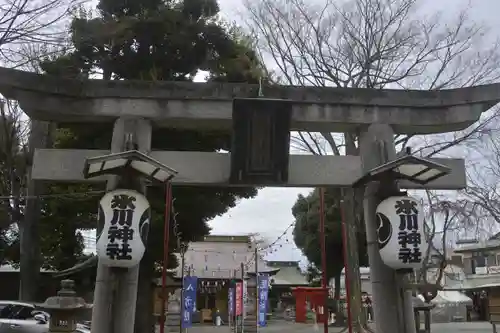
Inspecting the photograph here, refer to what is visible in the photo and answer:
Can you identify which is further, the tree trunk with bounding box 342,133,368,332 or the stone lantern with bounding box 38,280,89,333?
the tree trunk with bounding box 342,133,368,332

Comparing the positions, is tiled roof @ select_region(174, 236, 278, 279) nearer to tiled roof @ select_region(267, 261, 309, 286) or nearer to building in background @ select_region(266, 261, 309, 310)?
building in background @ select_region(266, 261, 309, 310)

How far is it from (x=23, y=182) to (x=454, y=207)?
62.9 ft

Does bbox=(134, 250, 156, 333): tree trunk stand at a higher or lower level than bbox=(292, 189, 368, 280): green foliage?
lower

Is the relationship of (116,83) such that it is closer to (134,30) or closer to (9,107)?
(134,30)

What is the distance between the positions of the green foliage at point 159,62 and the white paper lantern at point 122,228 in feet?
23.5

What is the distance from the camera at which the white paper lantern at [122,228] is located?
7.71 meters

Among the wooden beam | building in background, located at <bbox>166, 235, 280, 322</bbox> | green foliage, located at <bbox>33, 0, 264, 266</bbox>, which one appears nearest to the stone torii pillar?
the wooden beam

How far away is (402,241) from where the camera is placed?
820cm

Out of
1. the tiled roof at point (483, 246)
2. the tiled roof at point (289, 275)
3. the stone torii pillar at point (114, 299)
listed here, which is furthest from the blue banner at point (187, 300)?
the tiled roof at point (483, 246)

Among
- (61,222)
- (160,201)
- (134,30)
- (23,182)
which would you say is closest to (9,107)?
(23,182)

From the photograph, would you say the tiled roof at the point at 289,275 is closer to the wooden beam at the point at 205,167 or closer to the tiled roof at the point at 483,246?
the tiled roof at the point at 483,246

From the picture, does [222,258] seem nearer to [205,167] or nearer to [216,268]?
[216,268]

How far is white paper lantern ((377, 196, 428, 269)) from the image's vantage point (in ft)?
26.8

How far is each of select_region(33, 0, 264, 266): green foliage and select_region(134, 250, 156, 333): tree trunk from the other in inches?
16.5
